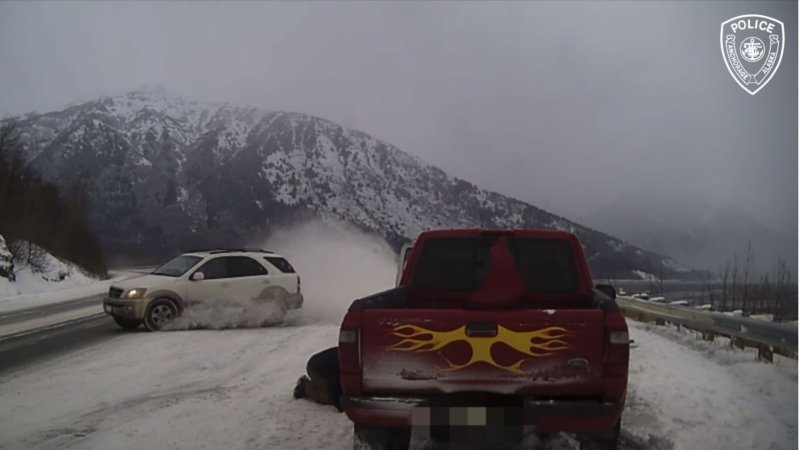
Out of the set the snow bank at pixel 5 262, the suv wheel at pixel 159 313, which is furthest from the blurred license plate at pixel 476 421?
the suv wheel at pixel 159 313

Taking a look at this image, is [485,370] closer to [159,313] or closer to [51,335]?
[159,313]

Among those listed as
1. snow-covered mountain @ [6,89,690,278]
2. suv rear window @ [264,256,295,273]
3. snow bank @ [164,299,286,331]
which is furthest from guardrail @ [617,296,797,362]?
snow bank @ [164,299,286,331]

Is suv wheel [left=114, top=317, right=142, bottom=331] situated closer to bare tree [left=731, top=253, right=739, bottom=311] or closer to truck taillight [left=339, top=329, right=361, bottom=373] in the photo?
truck taillight [left=339, top=329, right=361, bottom=373]

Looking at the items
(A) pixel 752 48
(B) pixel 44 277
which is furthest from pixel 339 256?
(A) pixel 752 48

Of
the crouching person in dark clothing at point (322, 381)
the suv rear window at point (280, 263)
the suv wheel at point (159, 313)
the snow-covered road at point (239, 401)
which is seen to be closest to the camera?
the snow-covered road at point (239, 401)

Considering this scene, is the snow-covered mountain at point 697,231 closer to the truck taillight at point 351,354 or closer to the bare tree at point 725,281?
the bare tree at point 725,281

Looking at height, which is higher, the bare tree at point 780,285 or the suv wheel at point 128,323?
the bare tree at point 780,285

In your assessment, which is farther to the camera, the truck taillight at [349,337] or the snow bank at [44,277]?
the snow bank at [44,277]

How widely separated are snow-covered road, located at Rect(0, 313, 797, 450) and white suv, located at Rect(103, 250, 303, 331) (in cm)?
64

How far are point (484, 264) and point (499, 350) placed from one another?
121 centimetres

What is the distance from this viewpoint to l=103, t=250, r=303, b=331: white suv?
562 cm

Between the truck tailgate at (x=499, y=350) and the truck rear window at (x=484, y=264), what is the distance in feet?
3.65

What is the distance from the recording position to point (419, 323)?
286 centimetres

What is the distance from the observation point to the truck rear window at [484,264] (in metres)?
3.94
